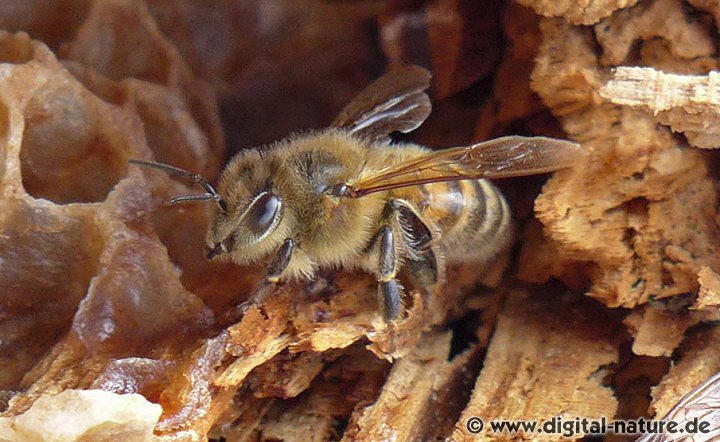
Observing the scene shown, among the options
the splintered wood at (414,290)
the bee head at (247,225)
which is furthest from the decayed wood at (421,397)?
the bee head at (247,225)

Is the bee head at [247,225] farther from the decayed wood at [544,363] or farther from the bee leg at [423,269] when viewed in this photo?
the decayed wood at [544,363]

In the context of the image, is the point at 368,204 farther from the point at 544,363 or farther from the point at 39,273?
the point at 39,273

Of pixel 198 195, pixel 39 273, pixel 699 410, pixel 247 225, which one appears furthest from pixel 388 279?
pixel 39 273

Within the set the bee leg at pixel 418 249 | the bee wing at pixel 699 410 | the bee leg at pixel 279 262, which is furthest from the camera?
the bee leg at pixel 418 249

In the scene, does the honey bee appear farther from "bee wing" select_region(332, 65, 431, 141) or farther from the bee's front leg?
"bee wing" select_region(332, 65, 431, 141)

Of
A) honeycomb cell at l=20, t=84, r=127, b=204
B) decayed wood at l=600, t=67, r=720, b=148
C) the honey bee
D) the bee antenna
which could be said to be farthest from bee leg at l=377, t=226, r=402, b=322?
honeycomb cell at l=20, t=84, r=127, b=204

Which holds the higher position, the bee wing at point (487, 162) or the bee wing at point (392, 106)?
the bee wing at point (392, 106)
